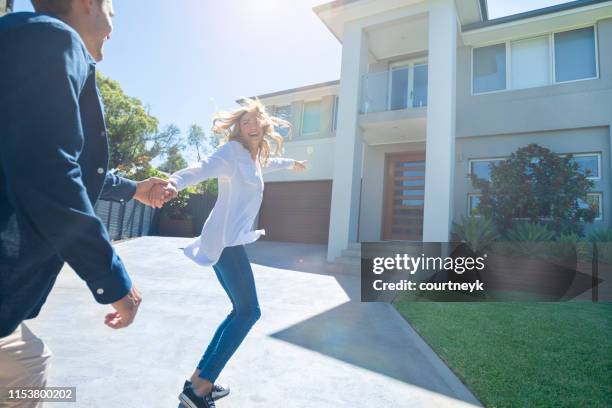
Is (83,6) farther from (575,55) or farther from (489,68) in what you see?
(575,55)

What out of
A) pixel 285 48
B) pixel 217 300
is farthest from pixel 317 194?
pixel 217 300

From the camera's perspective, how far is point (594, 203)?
8.13 m

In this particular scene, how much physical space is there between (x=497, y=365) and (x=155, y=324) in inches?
128

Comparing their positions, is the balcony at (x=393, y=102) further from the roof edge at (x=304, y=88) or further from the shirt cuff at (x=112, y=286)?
the shirt cuff at (x=112, y=286)

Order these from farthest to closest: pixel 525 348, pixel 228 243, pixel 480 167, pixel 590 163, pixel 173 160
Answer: pixel 173 160
pixel 480 167
pixel 590 163
pixel 525 348
pixel 228 243

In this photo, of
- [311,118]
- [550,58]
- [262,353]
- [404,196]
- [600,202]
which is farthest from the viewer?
[311,118]

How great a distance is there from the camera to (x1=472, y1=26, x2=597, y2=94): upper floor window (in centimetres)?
917

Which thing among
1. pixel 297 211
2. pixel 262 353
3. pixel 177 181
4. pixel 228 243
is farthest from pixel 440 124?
pixel 177 181

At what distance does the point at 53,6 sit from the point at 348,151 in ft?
27.3

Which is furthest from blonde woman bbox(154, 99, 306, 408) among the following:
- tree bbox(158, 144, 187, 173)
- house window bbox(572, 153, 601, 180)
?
tree bbox(158, 144, 187, 173)

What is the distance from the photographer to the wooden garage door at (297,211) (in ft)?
41.2

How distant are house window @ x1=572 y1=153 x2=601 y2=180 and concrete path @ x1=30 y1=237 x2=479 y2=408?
23.0 ft

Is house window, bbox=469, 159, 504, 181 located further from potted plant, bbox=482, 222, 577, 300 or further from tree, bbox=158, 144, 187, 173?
tree, bbox=158, 144, 187, 173

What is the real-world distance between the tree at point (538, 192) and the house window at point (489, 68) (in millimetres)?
2804
